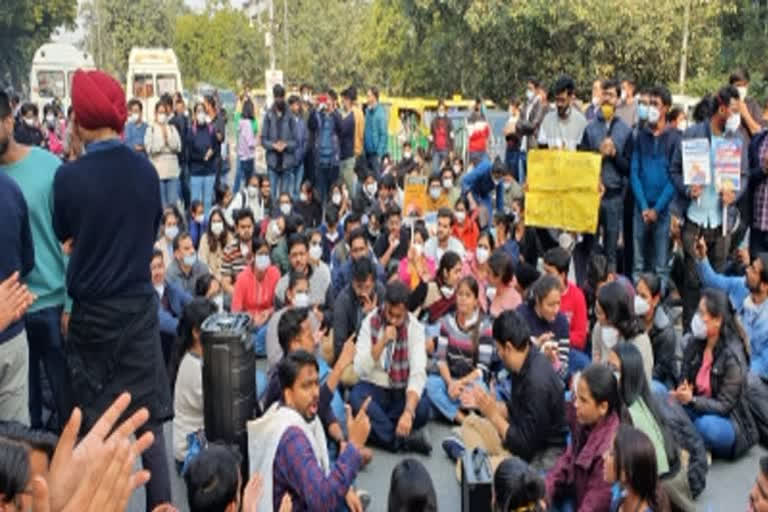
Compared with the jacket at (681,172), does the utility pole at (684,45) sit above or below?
above

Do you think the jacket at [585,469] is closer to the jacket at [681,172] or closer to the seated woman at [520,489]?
the seated woman at [520,489]

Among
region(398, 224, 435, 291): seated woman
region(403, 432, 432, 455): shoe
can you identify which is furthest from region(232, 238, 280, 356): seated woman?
region(403, 432, 432, 455): shoe

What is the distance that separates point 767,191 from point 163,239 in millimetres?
4625

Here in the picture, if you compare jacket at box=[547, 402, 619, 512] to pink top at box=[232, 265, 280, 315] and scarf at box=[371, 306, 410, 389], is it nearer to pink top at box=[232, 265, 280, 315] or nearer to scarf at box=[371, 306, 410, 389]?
scarf at box=[371, 306, 410, 389]

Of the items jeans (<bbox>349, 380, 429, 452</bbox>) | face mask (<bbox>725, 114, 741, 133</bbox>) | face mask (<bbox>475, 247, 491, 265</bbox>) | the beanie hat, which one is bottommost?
jeans (<bbox>349, 380, 429, 452</bbox>)

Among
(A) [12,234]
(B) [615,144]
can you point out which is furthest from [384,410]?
(B) [615,144]

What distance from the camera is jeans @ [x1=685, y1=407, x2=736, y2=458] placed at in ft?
15.8

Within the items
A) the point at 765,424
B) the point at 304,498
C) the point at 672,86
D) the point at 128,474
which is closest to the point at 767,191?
the point at 765,424

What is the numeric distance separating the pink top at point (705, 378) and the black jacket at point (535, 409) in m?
0.98

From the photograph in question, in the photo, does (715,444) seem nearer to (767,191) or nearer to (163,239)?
(767,191)

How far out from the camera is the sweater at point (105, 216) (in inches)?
126

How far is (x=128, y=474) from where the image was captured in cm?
153

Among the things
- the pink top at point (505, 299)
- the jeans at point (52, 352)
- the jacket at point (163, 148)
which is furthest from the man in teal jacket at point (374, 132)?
the jeans at point (52, 352)

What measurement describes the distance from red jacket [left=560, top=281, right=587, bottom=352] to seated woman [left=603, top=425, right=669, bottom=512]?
2.50 metres
